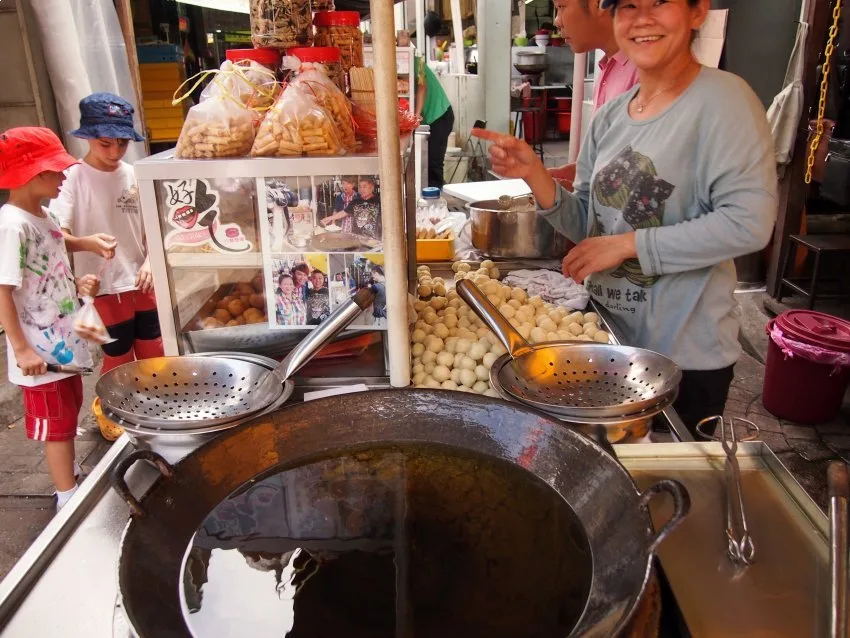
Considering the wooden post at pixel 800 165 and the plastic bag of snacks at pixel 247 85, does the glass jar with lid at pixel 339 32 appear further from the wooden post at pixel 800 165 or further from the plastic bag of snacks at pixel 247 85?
the wooden post at pixel 800 165

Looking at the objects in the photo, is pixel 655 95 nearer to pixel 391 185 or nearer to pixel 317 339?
pixel 391 185

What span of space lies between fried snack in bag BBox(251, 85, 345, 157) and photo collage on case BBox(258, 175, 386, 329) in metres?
0.07

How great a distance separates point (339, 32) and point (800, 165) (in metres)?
4.08

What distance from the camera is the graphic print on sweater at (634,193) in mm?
1667

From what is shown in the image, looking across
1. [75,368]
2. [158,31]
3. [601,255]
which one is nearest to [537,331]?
[601,255]

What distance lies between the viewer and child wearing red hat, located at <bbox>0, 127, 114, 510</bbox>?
2.46 m

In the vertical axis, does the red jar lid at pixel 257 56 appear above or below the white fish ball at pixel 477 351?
above

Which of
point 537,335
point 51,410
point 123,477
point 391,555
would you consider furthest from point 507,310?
point 51,410

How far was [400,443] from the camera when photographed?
1103mm

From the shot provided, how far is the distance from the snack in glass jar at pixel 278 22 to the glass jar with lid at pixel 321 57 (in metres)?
0.09

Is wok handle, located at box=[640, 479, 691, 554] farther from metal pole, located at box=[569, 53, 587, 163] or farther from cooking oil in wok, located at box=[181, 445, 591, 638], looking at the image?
metal pole, located at box=[569, 53, 587, 163]

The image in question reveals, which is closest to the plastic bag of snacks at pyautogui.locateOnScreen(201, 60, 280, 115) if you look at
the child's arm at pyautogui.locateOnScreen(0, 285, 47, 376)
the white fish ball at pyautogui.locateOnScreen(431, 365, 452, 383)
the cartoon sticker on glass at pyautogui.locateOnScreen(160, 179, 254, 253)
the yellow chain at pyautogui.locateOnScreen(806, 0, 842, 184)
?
the cartoon sticker on glass at pyautogui.locateOnScreen(160, 179, 254, 253)

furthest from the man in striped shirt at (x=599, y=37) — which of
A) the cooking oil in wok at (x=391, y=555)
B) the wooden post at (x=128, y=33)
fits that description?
the wooden post at (x=128, y=33)

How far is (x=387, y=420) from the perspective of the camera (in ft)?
3.67
